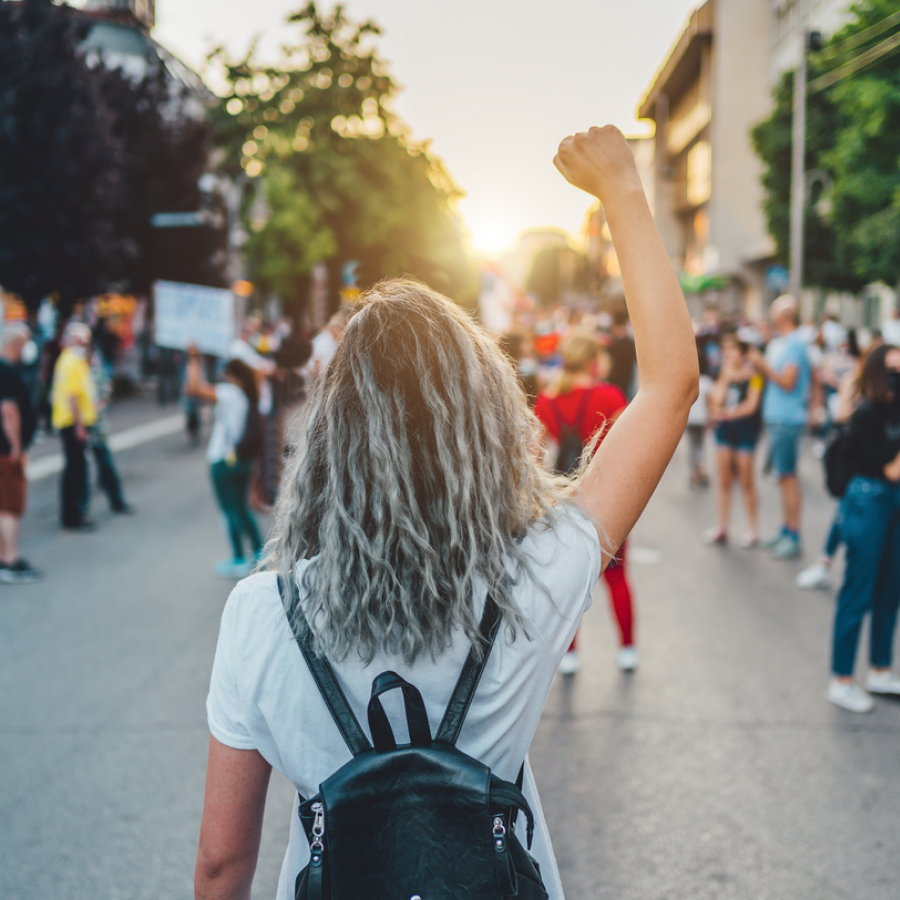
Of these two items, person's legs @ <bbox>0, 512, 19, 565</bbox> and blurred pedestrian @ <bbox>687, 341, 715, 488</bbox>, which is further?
blurred pedestrian @ <bbox>687, 341, 715, 488</bbox>

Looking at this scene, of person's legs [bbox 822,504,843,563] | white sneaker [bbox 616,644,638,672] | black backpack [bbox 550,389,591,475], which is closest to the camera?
white sneaker [bbox 616,644,638,672]

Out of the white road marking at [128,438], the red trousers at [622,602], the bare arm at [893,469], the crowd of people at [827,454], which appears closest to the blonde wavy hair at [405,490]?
the crowd of people at [827,454]

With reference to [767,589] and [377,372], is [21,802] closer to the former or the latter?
[377,372]

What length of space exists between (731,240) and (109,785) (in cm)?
4339

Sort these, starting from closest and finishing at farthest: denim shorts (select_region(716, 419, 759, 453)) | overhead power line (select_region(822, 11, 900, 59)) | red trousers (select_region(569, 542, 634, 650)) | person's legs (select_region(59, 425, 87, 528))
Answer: red trousers (select_region(569, 542, 634, 650)) → denim shorts (select_region(716, 419, 759, 453)) → person's legs (select_region(59, 425, 87, 528)) → overhead power line (select_region(822, 11, 900, 59))

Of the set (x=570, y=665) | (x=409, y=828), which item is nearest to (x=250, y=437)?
(x=570, y=665)

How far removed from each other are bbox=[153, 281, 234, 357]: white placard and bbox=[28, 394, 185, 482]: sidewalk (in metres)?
2.52

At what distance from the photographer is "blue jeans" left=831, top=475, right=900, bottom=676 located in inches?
183

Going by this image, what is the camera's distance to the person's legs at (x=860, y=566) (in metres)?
4.65

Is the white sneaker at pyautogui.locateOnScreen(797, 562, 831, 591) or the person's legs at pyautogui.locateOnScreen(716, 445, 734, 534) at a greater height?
the person's legs at pyautogui.locateOnScreen(716, 445, 734, 534)

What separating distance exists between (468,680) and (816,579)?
6.37m

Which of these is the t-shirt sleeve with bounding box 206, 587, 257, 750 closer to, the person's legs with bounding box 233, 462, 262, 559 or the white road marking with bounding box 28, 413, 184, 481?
the person's legs with bounding box 233, 462, 262, 559

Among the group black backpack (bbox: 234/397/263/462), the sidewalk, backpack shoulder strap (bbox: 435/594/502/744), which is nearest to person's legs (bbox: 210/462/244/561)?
black backpack (bbox: 234/397/263/462)

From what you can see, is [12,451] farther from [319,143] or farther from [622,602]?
[319,143]
